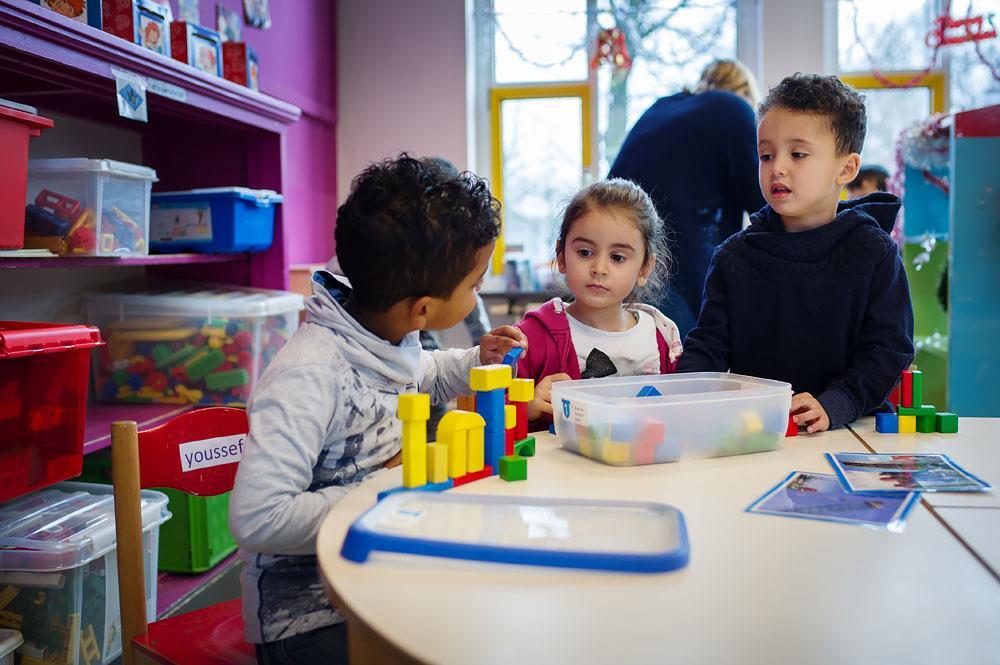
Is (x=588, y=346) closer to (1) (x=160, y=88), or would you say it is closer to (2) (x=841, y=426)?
(2) (x=841, y=426)

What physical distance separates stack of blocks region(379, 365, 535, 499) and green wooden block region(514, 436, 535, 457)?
0.04 metres

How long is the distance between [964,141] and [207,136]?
2.46 m

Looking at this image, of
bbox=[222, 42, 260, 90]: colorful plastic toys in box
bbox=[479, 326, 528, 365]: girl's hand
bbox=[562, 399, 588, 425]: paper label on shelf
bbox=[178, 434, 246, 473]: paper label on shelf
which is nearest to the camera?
bbox=[562, 399, 588, 425]: paper label on shelf

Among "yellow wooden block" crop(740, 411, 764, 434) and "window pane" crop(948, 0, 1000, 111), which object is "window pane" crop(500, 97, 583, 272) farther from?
"yellow wooden block" crop(740, 411, 764, 434)

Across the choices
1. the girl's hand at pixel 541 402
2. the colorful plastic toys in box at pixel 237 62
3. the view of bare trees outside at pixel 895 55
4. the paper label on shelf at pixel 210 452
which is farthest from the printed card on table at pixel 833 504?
the view of bare trees outside at pixel 895 55

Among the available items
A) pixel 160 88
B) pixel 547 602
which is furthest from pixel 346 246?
pixel 160 88

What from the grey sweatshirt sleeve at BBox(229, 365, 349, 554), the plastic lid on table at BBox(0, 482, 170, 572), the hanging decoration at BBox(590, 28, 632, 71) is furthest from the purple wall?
the grey sweatshirt sleeve at BBox(229, 365, 349, 554)

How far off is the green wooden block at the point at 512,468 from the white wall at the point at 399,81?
11.5 ft

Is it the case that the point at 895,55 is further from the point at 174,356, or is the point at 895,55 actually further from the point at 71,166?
the point at 71,166

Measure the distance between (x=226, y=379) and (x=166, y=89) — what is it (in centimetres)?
84

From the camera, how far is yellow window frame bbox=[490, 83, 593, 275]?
4.52m

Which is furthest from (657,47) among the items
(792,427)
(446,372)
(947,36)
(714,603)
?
(714,603)

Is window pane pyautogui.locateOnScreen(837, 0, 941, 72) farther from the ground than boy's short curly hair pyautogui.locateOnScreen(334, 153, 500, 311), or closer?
farther from the ground

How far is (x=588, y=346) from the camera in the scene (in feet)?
5.28
